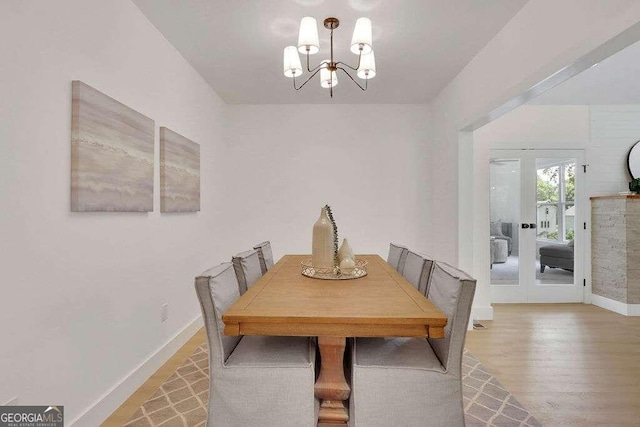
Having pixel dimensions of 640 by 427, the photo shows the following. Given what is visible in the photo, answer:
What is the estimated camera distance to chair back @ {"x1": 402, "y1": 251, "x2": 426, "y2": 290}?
216 centimetres

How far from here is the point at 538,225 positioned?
4.58 metres

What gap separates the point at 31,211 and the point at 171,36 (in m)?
1.89

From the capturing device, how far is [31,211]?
1.54 m

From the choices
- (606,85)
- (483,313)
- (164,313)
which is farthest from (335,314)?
(606,85)

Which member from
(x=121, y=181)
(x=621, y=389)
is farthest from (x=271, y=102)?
(x=621, y=389)

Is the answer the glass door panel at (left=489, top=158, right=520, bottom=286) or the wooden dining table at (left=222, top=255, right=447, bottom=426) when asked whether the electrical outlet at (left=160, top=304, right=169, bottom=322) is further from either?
the glass door panel at (left=489, top=158, right=520, bottom=286)

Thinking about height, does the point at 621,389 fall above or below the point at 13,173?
below

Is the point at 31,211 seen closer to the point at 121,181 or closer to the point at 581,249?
the point at 121,181

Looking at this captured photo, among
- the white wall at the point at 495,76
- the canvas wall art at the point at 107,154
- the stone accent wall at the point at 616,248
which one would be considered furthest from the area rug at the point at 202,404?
the stone accent wall at the point at 616,248

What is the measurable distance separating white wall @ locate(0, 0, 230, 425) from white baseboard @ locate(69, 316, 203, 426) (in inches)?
0.8

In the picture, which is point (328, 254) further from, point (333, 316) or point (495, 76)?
point (495, 76)

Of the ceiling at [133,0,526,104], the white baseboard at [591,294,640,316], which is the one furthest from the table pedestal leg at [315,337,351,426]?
the white baseboard at [591,294,640,316]

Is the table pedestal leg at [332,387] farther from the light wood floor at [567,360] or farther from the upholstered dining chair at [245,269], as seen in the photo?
the light wood floor at [567,360]

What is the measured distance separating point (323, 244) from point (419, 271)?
0.62 metres
